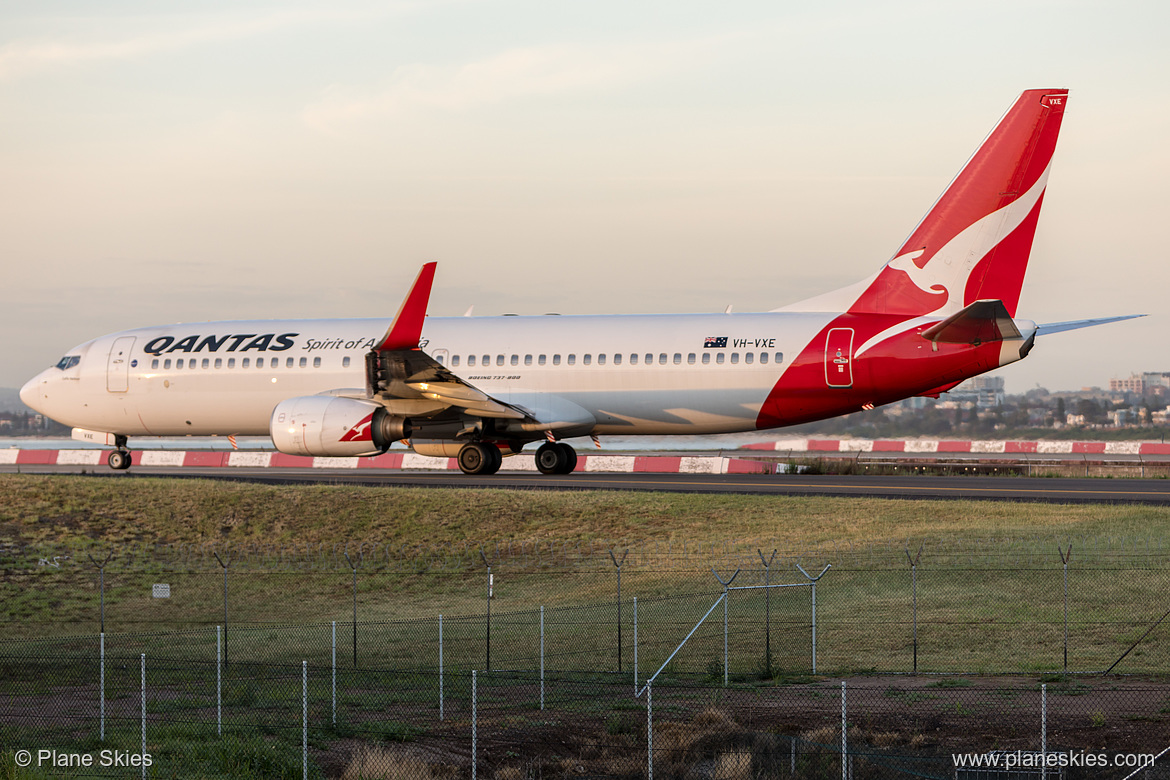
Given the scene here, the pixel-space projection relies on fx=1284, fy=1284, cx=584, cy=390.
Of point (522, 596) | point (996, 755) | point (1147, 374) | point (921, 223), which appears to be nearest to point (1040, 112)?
point (921, 223)

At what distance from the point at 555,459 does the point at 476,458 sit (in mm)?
2320

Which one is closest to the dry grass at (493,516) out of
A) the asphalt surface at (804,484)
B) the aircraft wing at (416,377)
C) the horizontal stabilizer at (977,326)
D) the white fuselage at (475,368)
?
the asphalt surface at (804,484)

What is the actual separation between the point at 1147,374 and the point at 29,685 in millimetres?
101190

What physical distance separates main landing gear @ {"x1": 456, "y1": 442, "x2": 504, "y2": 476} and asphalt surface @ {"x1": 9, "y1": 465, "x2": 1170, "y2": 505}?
0.99ft

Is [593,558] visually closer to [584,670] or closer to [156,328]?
[584,670]

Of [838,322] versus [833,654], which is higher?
[838,322]

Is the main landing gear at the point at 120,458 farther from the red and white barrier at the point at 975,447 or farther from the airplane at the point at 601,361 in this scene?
the red and white barrier at the point at 975,447

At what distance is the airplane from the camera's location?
30.5 meters

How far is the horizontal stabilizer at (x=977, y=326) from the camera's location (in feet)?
94.5

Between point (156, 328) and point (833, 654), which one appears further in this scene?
point (156, 328)

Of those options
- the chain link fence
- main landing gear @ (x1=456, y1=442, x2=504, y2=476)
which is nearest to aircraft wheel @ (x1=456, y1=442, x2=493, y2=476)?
main landing gear @ (x1=456, y1=442, x2=504, y2=476)

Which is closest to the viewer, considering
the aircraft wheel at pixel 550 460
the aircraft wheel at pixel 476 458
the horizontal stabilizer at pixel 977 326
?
the horizontal stabilizer at pixel 977 326

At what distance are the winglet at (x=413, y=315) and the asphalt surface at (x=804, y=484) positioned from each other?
4338 millimetres

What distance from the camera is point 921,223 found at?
31531 millimetres
